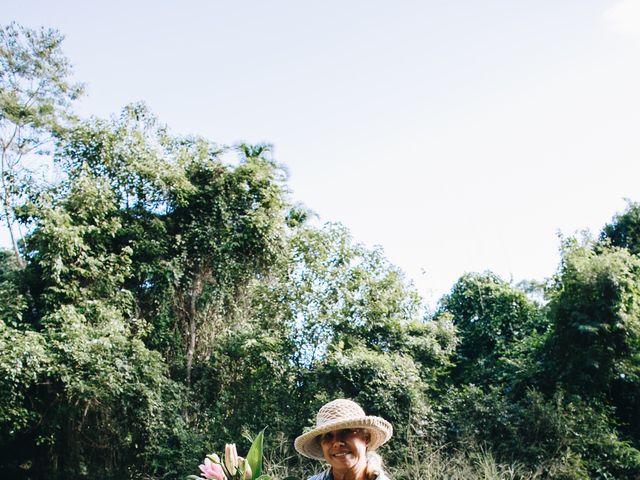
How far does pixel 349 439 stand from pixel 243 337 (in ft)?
23.6

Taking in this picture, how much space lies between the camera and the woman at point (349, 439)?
207 cm

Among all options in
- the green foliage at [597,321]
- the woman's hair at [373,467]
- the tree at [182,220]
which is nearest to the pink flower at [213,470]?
the woman's hair at [373,467]

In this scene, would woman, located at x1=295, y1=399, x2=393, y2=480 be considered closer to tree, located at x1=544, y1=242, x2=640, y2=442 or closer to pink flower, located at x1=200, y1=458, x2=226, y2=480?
pink flower, located at x1=200, y1=458, x2=226, y2=480

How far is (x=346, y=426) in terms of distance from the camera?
2.10 m

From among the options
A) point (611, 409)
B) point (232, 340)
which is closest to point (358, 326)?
point (232, 340)

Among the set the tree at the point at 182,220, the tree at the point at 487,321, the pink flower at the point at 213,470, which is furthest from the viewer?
the tree at the point at 487,321

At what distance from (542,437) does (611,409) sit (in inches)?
48.0

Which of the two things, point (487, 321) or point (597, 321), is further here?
point (487, 321)

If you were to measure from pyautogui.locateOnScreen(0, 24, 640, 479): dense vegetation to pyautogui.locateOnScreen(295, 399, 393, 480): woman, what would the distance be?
15.7ft

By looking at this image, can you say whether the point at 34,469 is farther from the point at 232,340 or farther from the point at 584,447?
the point at 584,447

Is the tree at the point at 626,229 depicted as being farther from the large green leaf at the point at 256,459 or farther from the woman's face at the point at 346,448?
the large green leaf at the point at 256,459

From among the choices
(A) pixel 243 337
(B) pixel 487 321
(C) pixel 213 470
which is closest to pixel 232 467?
(C) pixel 213 470

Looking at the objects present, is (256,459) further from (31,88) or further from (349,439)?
(31,88)

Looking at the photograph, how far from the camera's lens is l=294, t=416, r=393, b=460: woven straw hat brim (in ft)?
6.85
